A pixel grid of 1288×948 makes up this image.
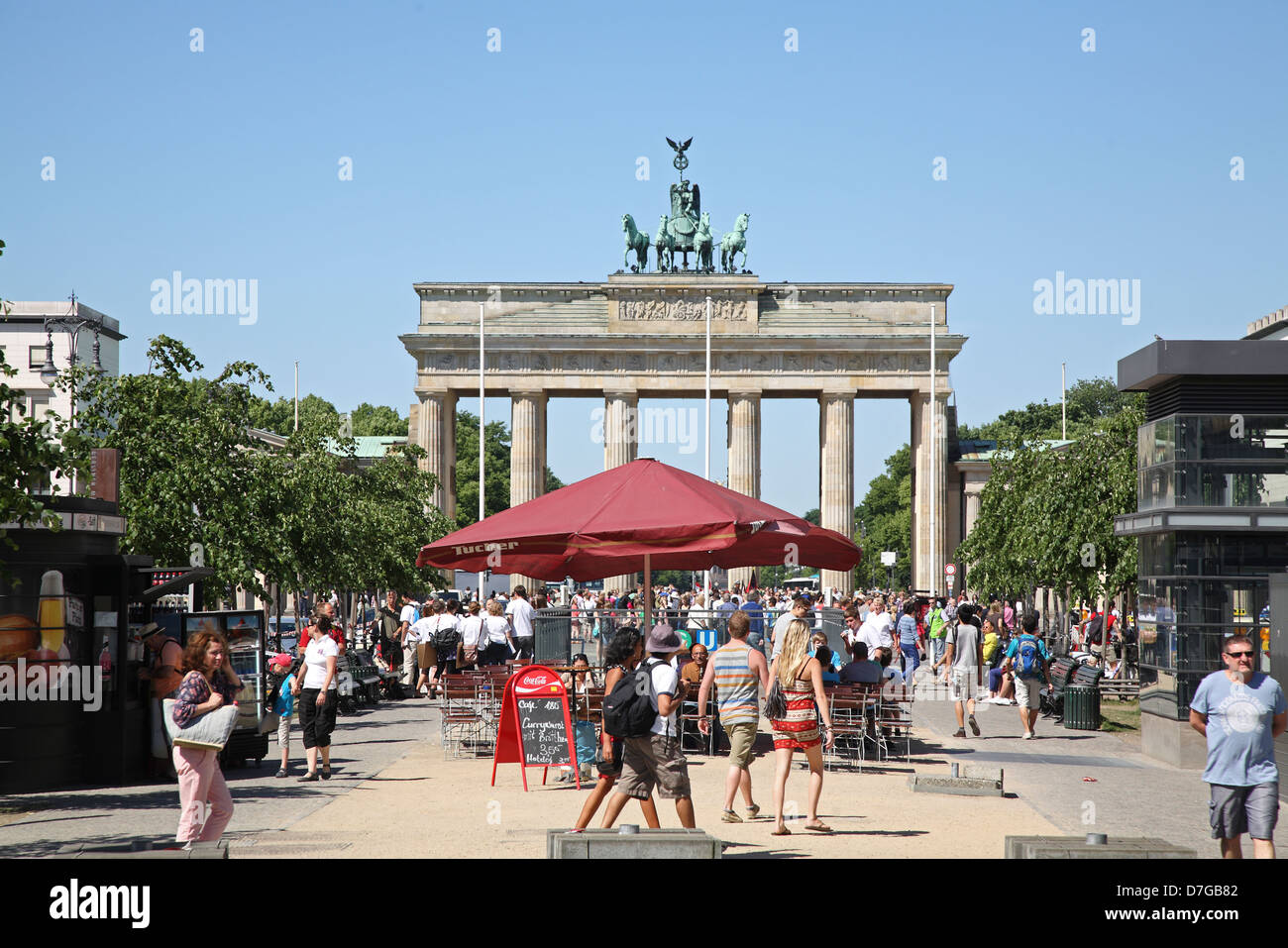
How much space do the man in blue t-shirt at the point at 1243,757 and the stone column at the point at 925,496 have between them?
60919mm

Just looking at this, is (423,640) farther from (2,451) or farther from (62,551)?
(2,451)

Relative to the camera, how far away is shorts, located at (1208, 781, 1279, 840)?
10.1 metres

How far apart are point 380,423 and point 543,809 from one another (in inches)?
4203

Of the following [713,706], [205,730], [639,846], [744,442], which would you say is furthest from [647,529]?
[744,442]

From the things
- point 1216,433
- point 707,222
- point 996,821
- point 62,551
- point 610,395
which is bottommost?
point 996,821

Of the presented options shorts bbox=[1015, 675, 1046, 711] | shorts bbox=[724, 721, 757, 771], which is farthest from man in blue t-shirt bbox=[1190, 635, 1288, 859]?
shorts bbox=[1015, 675, 1046, 711]

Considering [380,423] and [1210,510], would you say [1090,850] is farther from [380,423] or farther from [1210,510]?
[380,423]

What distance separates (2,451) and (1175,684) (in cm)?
1379

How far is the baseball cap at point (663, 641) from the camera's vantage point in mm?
12484

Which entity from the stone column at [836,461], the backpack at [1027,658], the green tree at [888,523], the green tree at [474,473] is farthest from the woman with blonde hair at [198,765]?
the green tree at [888,523]

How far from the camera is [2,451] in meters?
13.0
